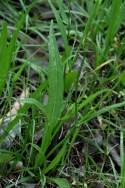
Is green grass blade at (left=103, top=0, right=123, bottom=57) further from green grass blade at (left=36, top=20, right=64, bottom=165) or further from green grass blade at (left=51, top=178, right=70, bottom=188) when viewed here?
Result: green grass blade at (left=51, top=178, right=70, bottom=188)

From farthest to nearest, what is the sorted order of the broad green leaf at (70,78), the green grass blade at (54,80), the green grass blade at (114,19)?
the green grass blade at (114,19), the broad green leaf at (70,78), the green grass blade at (54,80)

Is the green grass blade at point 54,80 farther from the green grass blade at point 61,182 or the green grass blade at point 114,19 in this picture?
the green grass blade at point 114,19

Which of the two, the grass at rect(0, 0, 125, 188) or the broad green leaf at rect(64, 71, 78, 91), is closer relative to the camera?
the grass at rect(0, 0, 125, 188)

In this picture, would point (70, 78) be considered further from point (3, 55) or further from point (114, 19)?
point (114, 19)

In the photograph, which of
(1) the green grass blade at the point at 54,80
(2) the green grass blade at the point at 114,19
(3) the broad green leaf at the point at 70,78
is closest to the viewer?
(1) the green grass blade at the point at 54,80

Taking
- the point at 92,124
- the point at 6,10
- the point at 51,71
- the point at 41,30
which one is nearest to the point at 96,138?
the point at 92,124

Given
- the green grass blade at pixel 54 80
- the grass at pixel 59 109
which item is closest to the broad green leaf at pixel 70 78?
the grass at pixel 59 109

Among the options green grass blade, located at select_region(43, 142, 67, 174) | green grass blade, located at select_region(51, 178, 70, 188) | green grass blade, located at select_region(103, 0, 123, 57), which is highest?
green grass blade, located at select_region(103, 0, 123, 57)

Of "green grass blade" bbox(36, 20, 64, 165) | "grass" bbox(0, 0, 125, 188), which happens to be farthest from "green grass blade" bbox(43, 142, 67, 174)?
"green grass blade" bbox(36, 20, 64, 165)

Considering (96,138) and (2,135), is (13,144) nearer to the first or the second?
(2,135)

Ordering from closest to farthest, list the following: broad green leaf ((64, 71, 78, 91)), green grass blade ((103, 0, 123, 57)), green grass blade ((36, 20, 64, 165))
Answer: green grass blade ((36, 20, 64, 165)) → broad green leaf ((64, 71, 78, 91)) → green grass blade ((103, 0, 123, 57))
